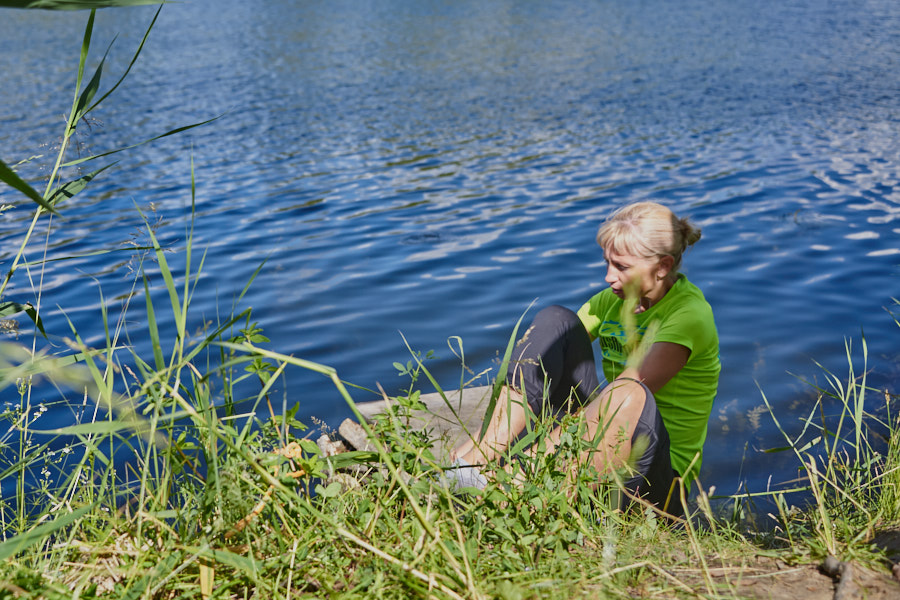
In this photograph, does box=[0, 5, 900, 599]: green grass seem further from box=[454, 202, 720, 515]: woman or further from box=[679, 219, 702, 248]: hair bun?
box=[679, 219, 702, 248]: hair bun

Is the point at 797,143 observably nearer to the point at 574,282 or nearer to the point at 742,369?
the point at 574,282

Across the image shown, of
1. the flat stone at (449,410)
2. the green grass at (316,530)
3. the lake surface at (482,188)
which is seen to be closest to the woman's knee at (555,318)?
the flat stone at (449,410)

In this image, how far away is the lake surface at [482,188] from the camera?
560 cm

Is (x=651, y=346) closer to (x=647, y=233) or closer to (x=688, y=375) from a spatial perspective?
(x=688, y=375)

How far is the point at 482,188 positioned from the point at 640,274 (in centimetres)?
609

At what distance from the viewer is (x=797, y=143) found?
10.9 metres

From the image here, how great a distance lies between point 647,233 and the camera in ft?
11.8

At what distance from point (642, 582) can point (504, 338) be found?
3.81 m

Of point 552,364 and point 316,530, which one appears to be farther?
point 552,364

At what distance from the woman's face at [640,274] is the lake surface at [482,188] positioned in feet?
3.14

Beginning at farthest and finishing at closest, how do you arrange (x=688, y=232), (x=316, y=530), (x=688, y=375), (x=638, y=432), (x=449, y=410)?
(x=449, y=410) → (x=688, y=232) → (x=688, y=375) → (x=638, y=432) → (x=316, y=530)

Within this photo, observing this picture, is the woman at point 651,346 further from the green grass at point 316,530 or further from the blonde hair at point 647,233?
the green grass at point 316,530

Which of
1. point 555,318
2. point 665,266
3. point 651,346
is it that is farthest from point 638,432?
point 665,266

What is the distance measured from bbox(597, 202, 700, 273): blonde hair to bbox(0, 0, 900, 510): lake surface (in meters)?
1.10
